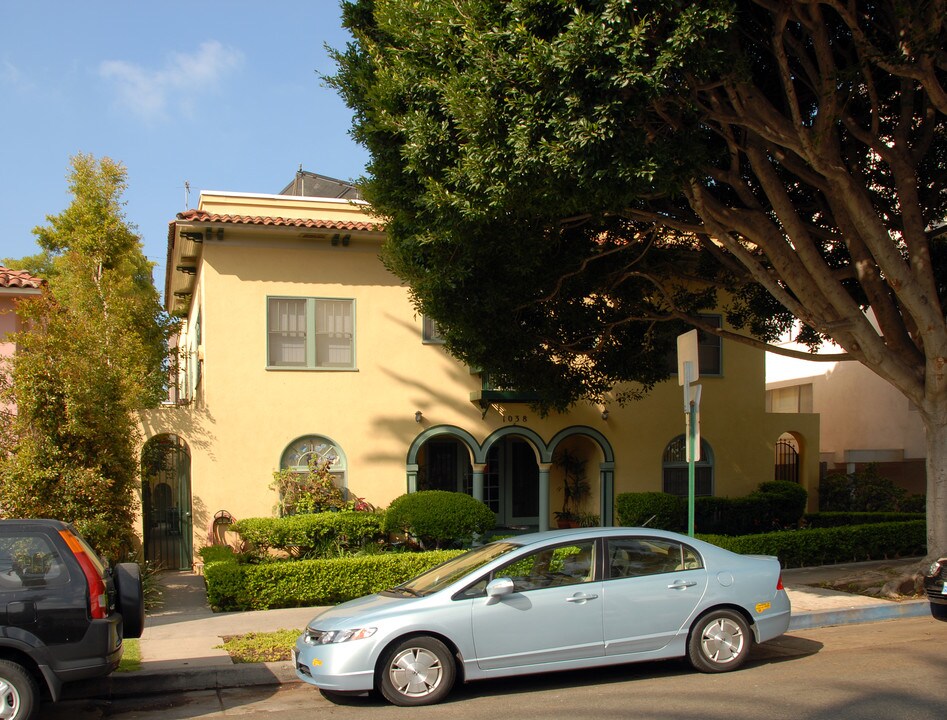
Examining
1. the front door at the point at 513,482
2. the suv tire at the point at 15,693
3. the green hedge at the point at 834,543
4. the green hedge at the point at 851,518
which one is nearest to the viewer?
the suv tire at the point at 15,693

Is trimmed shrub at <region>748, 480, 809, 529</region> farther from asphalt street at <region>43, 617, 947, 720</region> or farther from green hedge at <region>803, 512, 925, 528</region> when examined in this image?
asphalt street at <region>43, 617, 947, 720</region>

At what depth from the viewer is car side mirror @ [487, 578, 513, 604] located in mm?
7441

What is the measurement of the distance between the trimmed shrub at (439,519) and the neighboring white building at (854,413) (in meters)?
11.5

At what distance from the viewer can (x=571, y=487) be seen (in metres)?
19.2

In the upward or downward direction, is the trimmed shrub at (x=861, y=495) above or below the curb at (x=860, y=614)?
above

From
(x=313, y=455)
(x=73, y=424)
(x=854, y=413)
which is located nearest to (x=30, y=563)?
(x=73, y=424)

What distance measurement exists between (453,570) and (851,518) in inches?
502

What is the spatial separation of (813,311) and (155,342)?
1503 centimetres

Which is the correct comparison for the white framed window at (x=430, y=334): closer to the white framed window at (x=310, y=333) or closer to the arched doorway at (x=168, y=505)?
the white framed window at (x=310, y=333)

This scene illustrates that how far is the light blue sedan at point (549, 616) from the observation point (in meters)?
7.28


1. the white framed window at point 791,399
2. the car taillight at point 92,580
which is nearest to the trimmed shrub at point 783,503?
the white framed window at point 791,399

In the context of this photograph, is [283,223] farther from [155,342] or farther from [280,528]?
[155,342]

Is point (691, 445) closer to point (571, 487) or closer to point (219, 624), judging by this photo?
point (219, 624)

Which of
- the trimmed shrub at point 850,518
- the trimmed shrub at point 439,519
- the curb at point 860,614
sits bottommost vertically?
the curb at point 860,614
